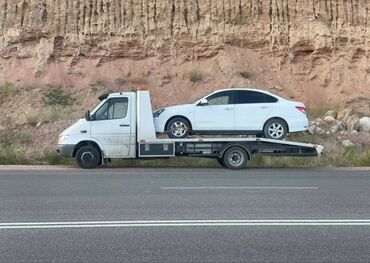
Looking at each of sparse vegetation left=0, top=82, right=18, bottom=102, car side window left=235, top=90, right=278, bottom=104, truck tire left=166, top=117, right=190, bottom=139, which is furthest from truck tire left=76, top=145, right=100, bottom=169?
sparse vegetation left=0, top=82, right=18, bottom=102

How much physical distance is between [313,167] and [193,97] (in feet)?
42.0

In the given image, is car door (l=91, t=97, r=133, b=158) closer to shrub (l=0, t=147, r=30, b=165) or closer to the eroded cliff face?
shrub (l=0, t=147, r=30, b=165)

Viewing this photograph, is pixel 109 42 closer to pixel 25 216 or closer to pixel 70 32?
pixel 70 32

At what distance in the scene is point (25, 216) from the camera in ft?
29.2

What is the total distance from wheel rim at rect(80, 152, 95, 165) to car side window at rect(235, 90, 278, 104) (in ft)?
15.5

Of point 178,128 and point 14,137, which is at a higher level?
point 178,128

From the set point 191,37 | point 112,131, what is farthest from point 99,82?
point 112,131

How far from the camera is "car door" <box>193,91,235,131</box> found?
689 inches

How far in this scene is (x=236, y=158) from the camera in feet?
58.4

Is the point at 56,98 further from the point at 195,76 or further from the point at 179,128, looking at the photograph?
the point at 179,128

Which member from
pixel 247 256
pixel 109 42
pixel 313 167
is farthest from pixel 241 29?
pixel 247 256

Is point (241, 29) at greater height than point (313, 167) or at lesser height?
greater

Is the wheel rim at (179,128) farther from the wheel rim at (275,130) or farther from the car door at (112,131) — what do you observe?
the wheel rim at (275,130)

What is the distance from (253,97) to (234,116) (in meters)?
0.89
